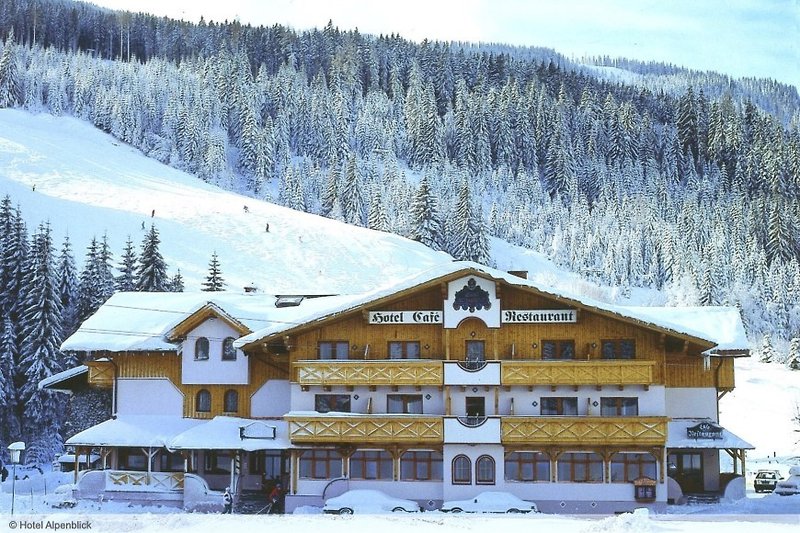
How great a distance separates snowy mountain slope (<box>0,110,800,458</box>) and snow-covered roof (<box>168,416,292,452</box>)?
35.7 m

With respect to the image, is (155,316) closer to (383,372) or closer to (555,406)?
(383,372)

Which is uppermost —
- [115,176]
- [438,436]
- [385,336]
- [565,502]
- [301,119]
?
[301,119]

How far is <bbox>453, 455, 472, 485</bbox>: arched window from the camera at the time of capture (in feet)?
128

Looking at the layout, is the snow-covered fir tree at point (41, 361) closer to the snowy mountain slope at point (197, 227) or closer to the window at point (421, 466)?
the snowy mountain slope at point (197, 227)

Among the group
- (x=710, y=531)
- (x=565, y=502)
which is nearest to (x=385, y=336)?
(x=565, y=502)

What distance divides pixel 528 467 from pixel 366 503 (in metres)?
6.43

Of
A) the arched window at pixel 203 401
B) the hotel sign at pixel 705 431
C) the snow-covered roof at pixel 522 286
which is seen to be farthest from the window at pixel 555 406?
the arched window at pixel 203 401

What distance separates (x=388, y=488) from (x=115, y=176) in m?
97.1

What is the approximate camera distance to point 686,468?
41688 mm

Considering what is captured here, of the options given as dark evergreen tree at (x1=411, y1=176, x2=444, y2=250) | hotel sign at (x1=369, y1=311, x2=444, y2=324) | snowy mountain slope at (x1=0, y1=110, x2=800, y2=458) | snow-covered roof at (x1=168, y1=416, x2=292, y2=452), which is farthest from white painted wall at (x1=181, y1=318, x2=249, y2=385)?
dark evergreen tree at (x1=411, y1=176, x2=444, y2=250)

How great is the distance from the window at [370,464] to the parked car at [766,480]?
1648 centimetres

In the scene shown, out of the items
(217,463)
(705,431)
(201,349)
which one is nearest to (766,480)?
(705,431)

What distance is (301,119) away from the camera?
200m

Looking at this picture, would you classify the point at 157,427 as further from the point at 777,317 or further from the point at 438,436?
the point at 777,317
